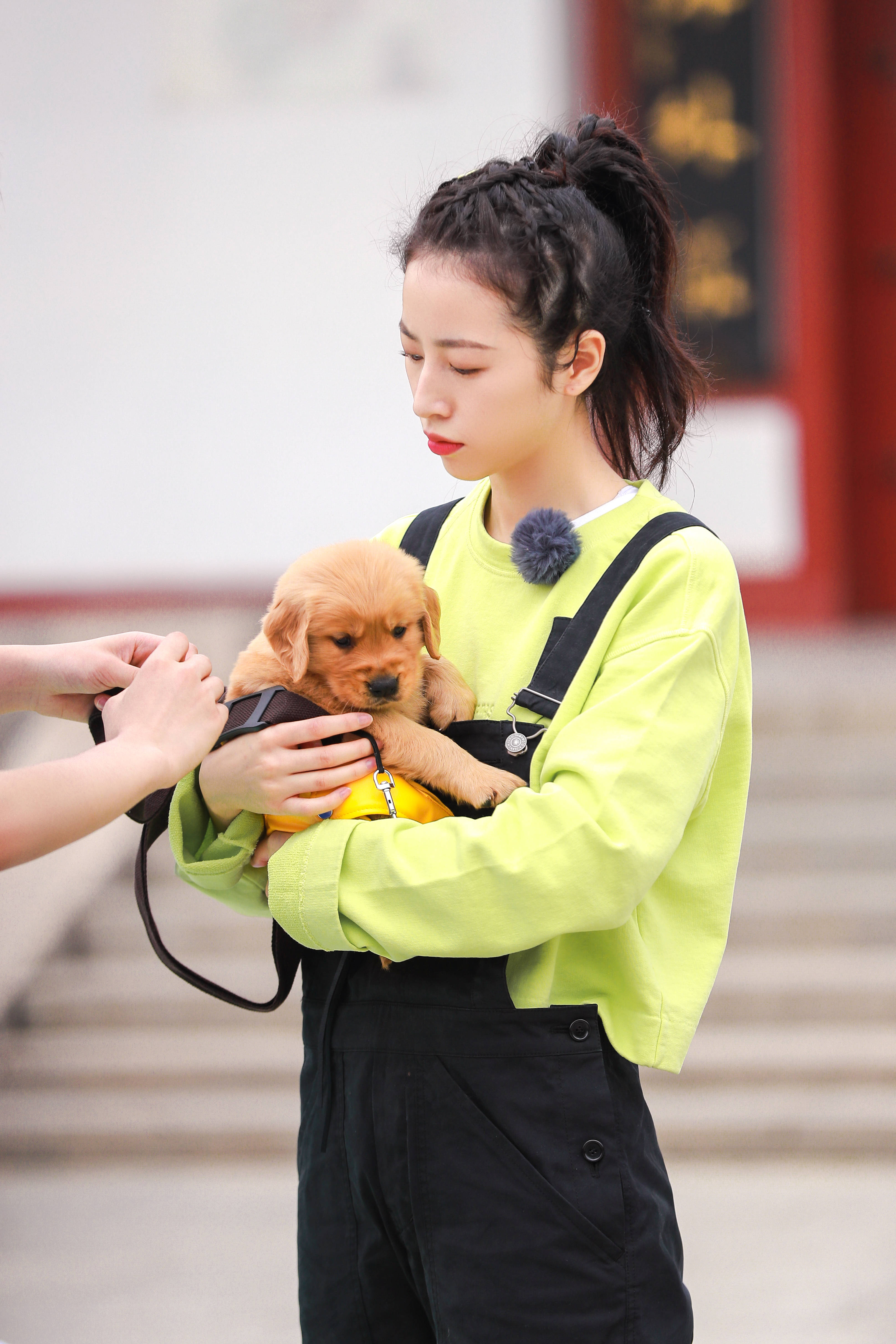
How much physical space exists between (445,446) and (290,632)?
28 cm

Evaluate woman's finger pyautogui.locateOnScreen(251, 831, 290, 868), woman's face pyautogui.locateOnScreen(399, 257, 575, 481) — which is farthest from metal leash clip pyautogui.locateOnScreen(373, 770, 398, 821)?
woman's face pyautogui.locateOnScreen(399, 257, 575, 481)

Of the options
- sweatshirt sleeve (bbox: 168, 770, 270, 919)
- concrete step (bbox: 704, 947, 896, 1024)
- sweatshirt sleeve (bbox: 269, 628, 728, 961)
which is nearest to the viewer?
sweatshirt sleeve (bbox: 269, 628, 728, 961)

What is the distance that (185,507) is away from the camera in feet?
21.6

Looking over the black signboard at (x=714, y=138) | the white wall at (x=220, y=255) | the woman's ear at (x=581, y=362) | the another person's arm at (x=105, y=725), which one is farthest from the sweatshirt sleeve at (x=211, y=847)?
the black signboard at (x=714, y=138)

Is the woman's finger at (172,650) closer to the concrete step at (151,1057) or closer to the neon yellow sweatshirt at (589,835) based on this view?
the neon yellow sweatshirt at (589,835)

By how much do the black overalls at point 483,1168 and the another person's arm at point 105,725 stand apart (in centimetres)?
31

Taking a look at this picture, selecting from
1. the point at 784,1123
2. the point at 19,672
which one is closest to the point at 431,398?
the point at 19,672

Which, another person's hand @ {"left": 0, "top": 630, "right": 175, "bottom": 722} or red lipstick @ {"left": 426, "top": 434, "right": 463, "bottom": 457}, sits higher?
red lipstick @ {"left": 426, "top": 434, "right": 463, "bottom": 457}

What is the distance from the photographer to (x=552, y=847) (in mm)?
1218

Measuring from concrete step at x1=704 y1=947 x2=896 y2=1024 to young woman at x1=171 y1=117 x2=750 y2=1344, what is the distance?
3.22 meters

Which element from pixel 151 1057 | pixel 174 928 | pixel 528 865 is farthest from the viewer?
pixel 174 928

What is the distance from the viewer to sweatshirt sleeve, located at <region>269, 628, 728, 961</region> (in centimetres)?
122

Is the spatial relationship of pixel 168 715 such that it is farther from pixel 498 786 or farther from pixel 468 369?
pixel 468 369

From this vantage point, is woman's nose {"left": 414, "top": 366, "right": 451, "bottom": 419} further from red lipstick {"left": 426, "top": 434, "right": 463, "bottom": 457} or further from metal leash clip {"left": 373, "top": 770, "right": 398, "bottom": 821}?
metal leash clip {"left": 373, "top": 770, "right": 398, "bottom": 821}
